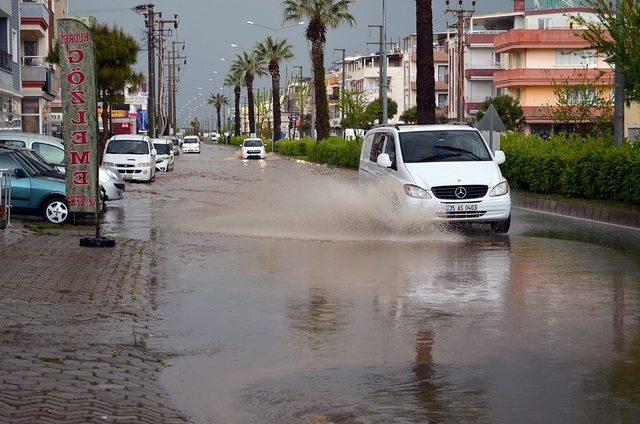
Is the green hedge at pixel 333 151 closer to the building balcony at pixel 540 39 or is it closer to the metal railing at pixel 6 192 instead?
the building balcony at pixel 540 39

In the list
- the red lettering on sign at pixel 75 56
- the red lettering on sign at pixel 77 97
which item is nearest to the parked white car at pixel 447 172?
the red lettering on sign at pixel 77 97

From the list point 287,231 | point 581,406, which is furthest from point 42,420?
point 287,231

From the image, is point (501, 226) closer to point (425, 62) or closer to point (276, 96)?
point (425, 62)

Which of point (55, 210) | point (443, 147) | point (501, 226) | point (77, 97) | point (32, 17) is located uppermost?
point (32, 17)

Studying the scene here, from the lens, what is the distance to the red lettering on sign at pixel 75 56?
1697 centimetres

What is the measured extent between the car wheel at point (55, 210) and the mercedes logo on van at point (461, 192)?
746 cm

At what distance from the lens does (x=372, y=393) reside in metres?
8.05

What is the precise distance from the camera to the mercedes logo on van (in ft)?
67.7

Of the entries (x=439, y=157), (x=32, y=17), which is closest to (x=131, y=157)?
(x=32, y=17)

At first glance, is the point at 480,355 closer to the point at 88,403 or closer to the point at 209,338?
the point at 209,338

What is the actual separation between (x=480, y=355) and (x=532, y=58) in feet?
317

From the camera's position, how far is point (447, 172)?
21031 millimetres

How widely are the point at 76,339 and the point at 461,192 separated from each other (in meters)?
11.7

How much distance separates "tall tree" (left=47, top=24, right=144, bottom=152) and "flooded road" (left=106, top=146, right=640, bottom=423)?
40.9 m
